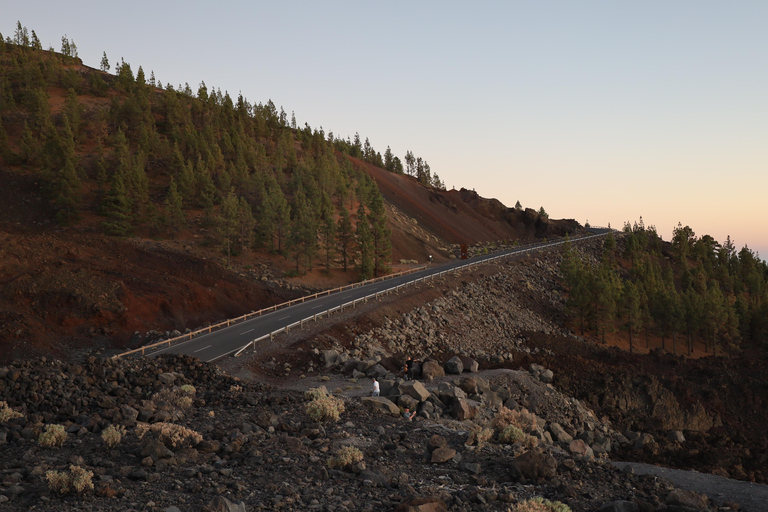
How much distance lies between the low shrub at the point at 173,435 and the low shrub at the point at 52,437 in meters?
1.82

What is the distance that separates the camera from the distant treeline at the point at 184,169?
2393 inches

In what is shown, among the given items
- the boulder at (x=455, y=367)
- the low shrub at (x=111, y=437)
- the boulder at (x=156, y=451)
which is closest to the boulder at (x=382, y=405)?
the boulder at (x=156, y=451)

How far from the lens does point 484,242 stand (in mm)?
117438

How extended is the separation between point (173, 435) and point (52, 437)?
10.4 feet

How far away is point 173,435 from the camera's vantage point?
13211mm

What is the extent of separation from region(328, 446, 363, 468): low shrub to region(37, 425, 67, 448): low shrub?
7.16 meters


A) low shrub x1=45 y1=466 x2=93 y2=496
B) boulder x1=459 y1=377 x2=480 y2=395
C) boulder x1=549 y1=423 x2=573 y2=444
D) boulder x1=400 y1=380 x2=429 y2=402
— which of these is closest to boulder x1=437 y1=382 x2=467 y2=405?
boulder x1=400 y1=380 x2=429 y2=402

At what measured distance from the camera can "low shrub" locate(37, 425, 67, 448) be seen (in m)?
13.3

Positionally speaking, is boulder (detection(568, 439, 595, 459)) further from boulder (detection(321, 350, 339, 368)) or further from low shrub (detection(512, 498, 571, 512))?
boulder (detection(321, 350, 339, 368))

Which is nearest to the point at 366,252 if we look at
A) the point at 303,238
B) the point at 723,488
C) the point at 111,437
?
the point at 303,238

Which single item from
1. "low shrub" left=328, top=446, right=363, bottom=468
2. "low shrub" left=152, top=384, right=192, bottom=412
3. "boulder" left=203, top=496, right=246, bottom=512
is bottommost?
"low shrub" left=152, top=384, right=192, bottom=412

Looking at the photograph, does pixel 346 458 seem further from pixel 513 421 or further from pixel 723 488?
pixel 723 488

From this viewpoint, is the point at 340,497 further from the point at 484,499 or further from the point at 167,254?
the point at 167,254

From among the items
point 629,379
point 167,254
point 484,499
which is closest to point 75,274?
point 167,254
